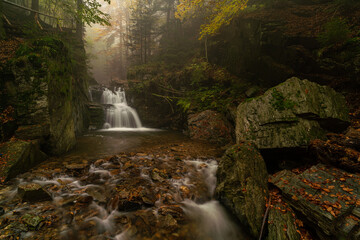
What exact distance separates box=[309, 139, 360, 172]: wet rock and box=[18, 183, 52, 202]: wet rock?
667cm

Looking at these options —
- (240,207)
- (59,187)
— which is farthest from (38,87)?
(240,207)

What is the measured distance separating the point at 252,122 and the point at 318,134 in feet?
5.88

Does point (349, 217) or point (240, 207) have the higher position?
point (349, 217)

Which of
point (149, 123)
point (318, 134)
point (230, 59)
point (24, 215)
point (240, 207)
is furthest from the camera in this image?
point (149, 123)

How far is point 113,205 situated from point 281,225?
355 centimetres

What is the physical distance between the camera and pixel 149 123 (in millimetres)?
14258

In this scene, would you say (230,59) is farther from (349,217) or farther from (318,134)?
(349,217)

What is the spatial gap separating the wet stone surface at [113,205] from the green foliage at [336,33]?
7033 mm

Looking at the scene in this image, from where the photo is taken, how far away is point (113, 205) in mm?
3480

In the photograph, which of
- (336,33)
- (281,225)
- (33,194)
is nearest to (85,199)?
(33,194)

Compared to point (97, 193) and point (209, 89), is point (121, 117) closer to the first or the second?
point (209, 89)

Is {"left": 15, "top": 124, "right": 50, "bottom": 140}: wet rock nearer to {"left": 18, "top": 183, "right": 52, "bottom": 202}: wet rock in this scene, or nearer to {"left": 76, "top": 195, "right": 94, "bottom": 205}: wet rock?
{"left": 18, "top": 183, "right": 52, "bottom": 202}: wet rock

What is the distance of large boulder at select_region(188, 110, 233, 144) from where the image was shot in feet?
27.9

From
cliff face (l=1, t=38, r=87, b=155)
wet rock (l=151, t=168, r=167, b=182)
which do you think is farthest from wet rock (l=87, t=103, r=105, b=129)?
wet rock (l=151, t=168, r=167, b=182)
